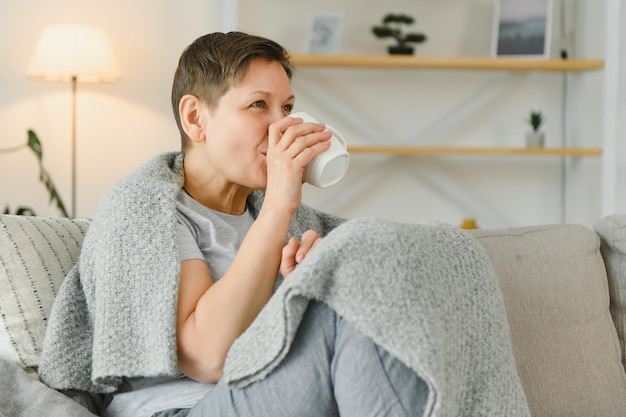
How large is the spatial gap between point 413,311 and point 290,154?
16.9 inches

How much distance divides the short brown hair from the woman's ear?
13 mm

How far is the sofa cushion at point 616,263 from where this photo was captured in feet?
5.83

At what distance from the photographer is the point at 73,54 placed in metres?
3.26

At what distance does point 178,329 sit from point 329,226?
513 mm

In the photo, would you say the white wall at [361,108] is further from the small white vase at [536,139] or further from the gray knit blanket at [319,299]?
the gray knit blanket at [319,299]

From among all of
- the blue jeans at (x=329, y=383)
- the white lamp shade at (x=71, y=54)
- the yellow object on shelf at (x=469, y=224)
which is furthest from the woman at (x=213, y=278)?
the yellow object on shelf at (x=469, y=224)

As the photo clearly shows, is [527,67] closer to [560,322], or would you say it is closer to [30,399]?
[560,322]

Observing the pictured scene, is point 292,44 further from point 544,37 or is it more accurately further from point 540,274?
point 540,274

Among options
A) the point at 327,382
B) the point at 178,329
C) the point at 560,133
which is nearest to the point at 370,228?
the point at 327,382

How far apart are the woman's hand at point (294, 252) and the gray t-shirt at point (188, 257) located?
145 mm

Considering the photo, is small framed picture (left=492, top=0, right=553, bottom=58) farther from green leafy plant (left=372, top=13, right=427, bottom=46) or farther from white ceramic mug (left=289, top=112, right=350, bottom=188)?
white ceramic mug (left=289, top=112, right=350, bottom=188)

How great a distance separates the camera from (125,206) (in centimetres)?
146

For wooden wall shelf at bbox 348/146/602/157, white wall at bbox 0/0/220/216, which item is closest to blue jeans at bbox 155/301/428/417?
wooden wall shelf at bbox 348/146/602/157

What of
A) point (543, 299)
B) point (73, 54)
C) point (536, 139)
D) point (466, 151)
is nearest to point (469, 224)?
point (466, 151)
